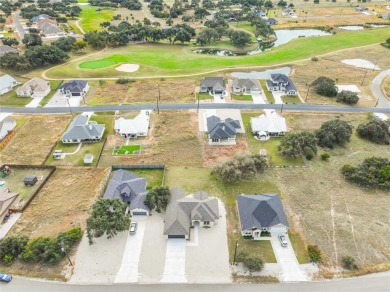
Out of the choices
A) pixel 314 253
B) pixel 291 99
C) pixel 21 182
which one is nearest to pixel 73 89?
pixel 21 182

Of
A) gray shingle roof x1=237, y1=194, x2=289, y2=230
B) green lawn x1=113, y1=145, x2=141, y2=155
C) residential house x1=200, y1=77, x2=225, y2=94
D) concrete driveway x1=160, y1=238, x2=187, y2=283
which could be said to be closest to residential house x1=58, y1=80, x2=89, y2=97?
green lawn x1=113, y1=145, x2=141, y2=155

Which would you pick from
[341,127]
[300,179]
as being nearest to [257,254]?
[300,179]

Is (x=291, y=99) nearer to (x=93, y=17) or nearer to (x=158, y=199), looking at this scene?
(x=158, y=199)

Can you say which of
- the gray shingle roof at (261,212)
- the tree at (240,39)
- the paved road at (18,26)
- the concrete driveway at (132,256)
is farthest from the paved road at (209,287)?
the paved road at (18,26)

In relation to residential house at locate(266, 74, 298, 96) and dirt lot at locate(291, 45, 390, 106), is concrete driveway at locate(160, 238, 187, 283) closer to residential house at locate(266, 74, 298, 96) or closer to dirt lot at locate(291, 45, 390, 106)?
residential house at locate(266, 74, 298, 96)

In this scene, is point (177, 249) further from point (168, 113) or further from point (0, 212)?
point (168, 113)

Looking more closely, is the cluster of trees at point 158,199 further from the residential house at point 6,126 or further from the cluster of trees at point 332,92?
the cluster of trees at point 332,92
